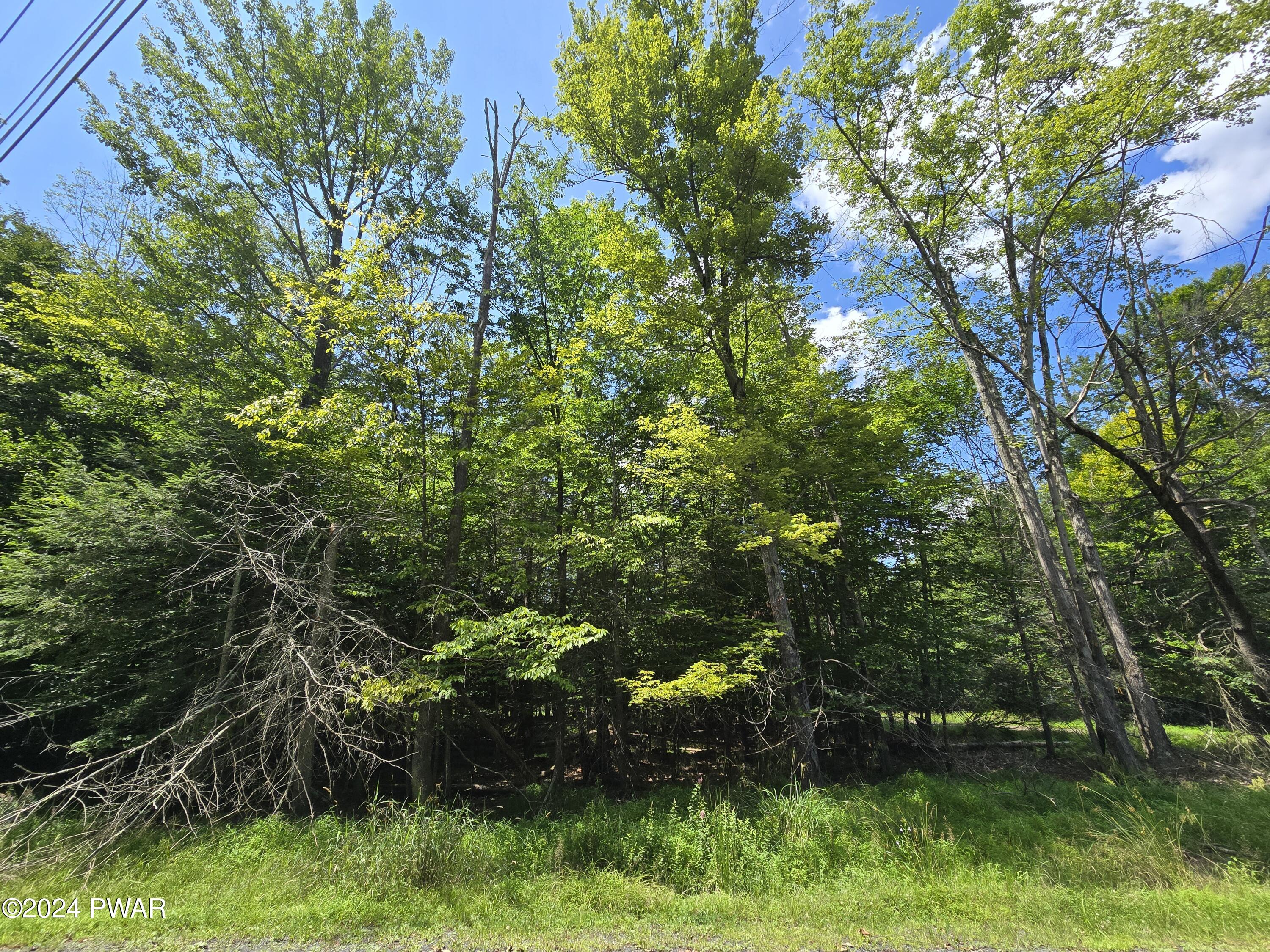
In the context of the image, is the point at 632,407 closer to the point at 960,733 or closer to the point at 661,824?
the point at 661,824

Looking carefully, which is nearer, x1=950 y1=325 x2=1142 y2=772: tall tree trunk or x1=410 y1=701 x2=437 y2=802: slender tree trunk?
x1=410 y1=701 x2=437 y2=802: slender tree trunk

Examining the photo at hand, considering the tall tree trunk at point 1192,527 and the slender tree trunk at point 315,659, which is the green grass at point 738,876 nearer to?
the slender tree trunk at point 315,659

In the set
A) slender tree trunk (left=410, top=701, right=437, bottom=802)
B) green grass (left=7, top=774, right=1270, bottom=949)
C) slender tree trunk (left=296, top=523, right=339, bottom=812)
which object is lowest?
green grass (left=7, top=774, right=1270, bottom=949)

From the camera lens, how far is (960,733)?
1271 cm

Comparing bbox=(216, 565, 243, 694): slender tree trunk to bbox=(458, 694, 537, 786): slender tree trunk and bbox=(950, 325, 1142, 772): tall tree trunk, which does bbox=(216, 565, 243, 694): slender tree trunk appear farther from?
bbox=(950, 325, 1142, 772): tall tree trunk

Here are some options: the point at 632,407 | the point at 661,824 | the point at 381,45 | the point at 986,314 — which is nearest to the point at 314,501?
the point at 632,407

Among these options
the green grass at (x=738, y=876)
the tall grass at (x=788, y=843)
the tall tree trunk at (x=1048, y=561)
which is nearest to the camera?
the green grass at (x=738, y=876)

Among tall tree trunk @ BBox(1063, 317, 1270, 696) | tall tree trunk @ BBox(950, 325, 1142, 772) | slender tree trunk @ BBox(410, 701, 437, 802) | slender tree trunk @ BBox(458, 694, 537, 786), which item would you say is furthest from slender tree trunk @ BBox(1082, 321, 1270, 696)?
slender tree trunk @ BBox(410, 701, 437, 802)

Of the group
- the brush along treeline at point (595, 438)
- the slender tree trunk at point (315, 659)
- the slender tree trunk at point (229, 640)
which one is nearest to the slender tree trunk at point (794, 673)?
the brush along treeline at point (595, 438)

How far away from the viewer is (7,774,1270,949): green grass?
13.4 feet

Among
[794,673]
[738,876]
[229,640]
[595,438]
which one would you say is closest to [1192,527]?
[794,673]

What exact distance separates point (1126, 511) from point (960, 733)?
7860mm

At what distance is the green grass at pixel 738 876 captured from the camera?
4094mm

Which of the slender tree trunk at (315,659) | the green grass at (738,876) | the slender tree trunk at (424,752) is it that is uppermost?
the slender tree trunk at (315,659)
